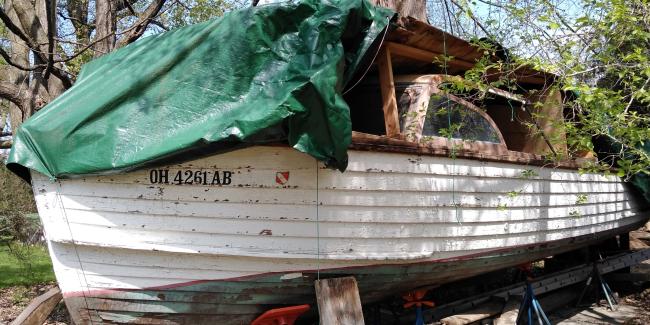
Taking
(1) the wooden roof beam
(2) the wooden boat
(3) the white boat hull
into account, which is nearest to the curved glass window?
(2) the wooden boat

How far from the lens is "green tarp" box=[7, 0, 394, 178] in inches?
135

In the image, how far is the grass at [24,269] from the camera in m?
9.10

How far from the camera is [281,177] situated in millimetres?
3746

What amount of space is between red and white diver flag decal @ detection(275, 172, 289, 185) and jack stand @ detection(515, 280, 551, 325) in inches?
135

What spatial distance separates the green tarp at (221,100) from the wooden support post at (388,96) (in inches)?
22.4

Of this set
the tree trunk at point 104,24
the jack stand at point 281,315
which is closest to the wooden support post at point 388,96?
the jack stand at point 281,315

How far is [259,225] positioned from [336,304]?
0.81 meters

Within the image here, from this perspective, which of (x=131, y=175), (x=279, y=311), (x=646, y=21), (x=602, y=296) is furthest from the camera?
(x=602, y=296)

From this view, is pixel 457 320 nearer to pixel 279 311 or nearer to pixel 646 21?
pixel 279 311

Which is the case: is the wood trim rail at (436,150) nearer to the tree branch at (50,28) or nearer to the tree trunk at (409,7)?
the tree trunk at (409,7)

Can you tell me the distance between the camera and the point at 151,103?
12.0 feet

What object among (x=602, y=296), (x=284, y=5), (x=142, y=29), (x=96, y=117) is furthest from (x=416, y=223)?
(x=602, y=296)

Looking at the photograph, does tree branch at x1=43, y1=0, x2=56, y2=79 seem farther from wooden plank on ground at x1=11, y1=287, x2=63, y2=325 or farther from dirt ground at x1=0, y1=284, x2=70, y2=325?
dirt ground at x1=0, y1=284, x2=70, y2=325

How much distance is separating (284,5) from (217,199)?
1.36 m
